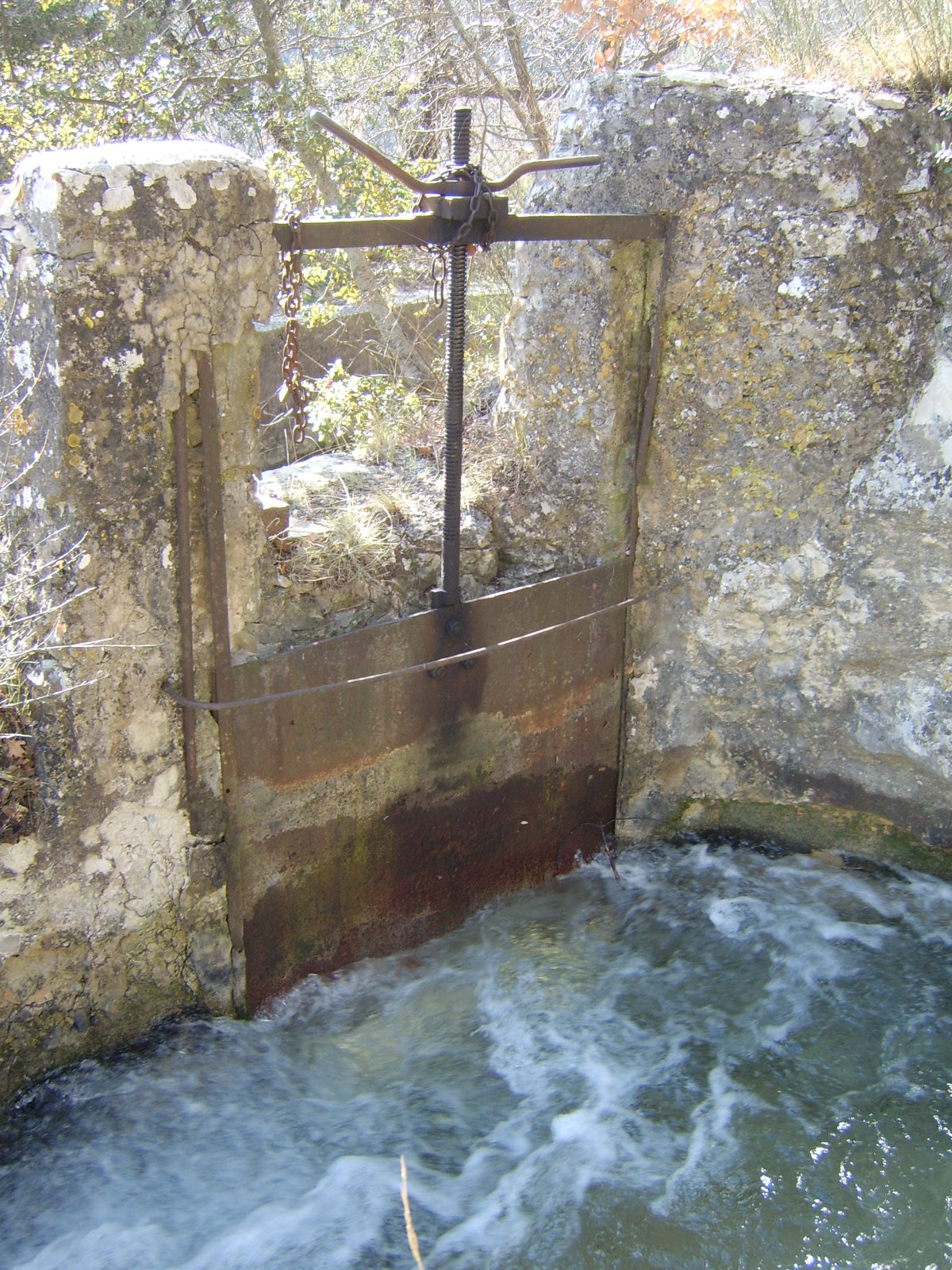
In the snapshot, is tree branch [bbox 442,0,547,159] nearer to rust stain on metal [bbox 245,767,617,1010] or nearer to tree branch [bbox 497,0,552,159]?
tree branch [bbox 497,0,552,159]

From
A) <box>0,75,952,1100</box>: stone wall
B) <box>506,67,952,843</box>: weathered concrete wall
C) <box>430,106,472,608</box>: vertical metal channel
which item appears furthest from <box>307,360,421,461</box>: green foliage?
<box>430,106,472,608</box>: vertical metal channel

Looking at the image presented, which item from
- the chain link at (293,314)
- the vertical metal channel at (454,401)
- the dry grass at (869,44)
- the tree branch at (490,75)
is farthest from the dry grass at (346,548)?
the tree branch at (490,75)

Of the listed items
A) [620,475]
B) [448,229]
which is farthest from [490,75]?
[448,229]

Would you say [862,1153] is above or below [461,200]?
below

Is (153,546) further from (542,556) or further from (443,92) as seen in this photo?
(443,92)

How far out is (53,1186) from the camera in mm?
2594

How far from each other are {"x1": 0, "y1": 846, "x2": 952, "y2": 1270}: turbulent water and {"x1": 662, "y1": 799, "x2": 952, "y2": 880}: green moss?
0.13 meters

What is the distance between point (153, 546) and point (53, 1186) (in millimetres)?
1549

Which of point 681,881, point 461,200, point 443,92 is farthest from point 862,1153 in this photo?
point 443,92

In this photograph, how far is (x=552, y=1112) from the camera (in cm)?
298

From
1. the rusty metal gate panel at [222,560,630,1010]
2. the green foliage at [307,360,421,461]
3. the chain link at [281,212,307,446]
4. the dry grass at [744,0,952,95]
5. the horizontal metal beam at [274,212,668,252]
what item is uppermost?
the dry grass at [744,0,952,95]

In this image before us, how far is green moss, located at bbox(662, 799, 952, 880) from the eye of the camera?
12.5ft

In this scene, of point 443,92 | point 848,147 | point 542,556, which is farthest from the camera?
point 443,92

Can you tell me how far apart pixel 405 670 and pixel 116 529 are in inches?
37.4
